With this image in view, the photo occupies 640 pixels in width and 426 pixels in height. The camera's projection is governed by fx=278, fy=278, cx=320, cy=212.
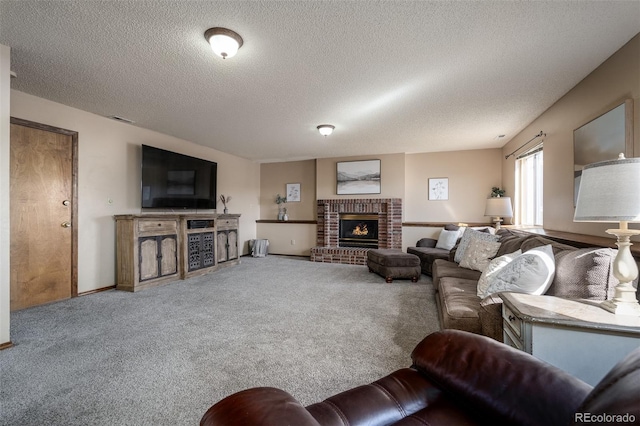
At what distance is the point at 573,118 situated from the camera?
2.83m

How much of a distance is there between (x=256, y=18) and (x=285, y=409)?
2.18 metres

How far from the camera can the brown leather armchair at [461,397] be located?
56cm

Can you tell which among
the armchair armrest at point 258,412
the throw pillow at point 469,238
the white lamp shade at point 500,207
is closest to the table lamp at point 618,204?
the armchair armrest at point 258,412

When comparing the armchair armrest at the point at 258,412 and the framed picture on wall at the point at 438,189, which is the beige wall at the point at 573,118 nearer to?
the framed picture on wall at the point at 438,189

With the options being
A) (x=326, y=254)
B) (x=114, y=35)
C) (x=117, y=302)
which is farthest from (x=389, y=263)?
(x=114, y=35)

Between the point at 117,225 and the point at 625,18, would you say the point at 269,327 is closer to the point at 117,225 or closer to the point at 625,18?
the point at 117,225

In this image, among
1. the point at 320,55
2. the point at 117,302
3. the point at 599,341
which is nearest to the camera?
the point at 599,341

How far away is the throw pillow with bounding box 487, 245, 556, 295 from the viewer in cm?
167

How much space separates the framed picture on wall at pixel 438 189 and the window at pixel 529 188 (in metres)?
1.38

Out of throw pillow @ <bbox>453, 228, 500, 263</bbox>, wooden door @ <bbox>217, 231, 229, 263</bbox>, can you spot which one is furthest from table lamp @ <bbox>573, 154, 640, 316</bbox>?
wooden door @ <bbox>217, 231, 229, 263</bbox>

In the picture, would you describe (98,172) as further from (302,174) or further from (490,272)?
(490,272)

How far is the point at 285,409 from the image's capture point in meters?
0.67

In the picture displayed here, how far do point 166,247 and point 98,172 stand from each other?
4.40 feet

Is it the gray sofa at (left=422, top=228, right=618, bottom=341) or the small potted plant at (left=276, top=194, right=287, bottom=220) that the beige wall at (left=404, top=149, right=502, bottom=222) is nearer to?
the small potted plant at (left=276, top=194, right=287, bottom=220)
